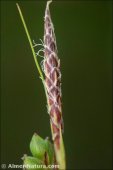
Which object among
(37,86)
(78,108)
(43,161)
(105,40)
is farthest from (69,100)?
(43,161)

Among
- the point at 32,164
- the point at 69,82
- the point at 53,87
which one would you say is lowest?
the point at 32,164

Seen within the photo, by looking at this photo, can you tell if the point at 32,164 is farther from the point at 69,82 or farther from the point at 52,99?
the point at 69,82

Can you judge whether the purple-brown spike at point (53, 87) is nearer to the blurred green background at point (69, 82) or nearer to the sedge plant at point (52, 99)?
the sedge plant at point (52, 99)

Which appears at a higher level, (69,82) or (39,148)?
(69,82)

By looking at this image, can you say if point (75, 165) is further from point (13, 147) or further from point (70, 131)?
point (13, 147)

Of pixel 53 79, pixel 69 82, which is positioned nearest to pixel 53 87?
pixel 53 79

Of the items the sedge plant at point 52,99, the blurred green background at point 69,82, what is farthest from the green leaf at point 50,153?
the blurred green background at point 69,82

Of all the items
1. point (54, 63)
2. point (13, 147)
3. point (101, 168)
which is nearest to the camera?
point (54, 63)
